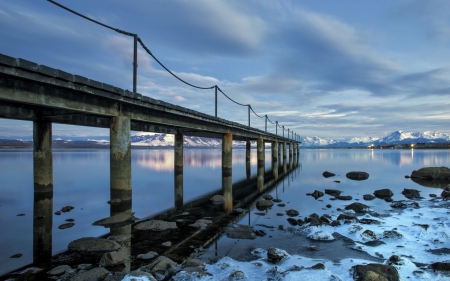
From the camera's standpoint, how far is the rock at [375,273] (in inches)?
252

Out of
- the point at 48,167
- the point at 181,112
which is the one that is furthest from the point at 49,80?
the point at 181,112

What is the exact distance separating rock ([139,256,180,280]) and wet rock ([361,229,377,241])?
738cm

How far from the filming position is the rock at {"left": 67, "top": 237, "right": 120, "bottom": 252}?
30.0 ft

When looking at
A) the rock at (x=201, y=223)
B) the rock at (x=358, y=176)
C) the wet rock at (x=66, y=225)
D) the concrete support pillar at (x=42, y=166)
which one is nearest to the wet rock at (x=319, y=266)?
the rock at (x=201, y=223)

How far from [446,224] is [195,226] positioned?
1126 centimetres

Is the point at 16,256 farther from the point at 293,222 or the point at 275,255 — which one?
the point at 293,222

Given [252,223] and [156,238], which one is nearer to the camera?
[156,238]

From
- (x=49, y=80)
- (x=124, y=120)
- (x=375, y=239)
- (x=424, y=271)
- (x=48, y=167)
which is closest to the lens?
(x=424, y=271)

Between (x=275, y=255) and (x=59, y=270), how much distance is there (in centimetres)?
637

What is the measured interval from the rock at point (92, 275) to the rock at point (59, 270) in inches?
35.9

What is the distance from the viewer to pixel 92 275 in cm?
684

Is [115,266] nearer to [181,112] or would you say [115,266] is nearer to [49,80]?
[49,80]

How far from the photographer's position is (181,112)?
909 inches

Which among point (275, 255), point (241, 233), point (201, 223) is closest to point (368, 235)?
point (275, 255)
